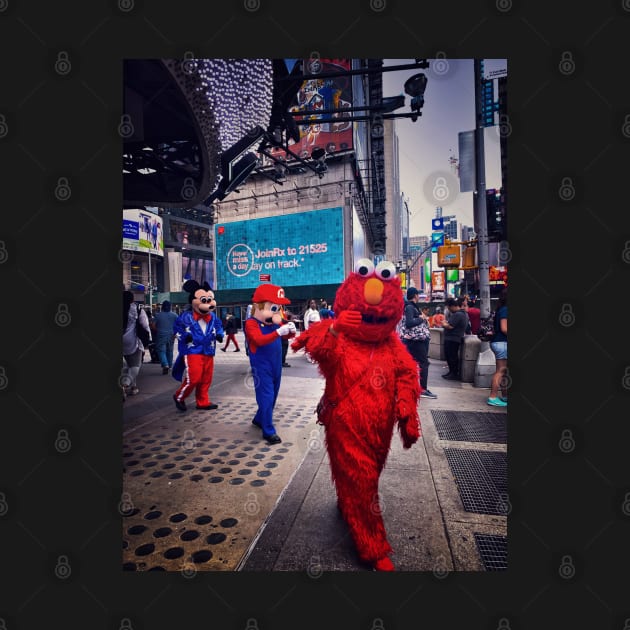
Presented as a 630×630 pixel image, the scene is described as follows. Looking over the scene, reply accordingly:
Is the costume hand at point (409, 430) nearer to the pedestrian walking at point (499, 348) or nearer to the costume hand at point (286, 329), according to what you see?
the costume hand at point (286, 329)

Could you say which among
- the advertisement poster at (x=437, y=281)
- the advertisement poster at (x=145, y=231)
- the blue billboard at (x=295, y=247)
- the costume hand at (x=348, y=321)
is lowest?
the costume hand at (x=348, y=321)

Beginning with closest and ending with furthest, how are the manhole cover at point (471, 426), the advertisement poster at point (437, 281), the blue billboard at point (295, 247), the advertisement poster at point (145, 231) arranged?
1. the manhole cover at point (471, 426)
2. the blue billboard at point (295, 247)
3. the advertisement poster at point (145, 231)
4. the advertisement poster at point (437, 281)

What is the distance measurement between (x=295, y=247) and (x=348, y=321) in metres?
17.9

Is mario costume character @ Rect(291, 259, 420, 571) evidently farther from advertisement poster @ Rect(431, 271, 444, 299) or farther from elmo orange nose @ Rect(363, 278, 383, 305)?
advertisement poster @ Rect(431, 271, 444, 299)

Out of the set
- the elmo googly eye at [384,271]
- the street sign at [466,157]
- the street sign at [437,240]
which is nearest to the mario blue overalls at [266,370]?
A: the elmo googly eye at [384,271]

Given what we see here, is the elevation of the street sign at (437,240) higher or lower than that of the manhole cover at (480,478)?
higher

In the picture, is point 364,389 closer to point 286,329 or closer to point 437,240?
point 286,329

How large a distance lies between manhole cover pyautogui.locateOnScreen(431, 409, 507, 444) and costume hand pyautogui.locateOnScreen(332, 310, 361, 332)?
229cm

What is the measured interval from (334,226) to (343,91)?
7.79 metres

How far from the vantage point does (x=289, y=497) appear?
229cm

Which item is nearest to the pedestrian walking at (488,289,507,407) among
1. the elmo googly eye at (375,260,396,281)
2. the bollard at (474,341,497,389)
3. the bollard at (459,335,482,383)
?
the bollard at (474,341,497,389)

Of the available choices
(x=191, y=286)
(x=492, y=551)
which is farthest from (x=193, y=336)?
(x=492, y=551)

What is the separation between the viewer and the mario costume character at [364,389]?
174 cm

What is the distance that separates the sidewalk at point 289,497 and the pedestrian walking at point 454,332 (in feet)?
7.25
